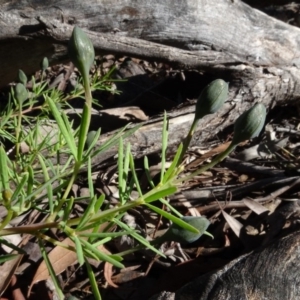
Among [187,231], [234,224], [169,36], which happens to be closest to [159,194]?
[187,231]

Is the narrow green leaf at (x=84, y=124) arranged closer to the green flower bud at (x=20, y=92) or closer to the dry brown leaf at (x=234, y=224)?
the green flower bud at (x=20, y=92)

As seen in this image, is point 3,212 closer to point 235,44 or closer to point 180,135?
point 180,135

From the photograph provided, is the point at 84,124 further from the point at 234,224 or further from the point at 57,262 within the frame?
the point at 234,224

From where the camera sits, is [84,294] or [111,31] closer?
[84,294]

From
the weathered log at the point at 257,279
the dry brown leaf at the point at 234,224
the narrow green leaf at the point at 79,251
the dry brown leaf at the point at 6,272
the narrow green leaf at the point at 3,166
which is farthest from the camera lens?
the dry brown leaf at the point at 234,224

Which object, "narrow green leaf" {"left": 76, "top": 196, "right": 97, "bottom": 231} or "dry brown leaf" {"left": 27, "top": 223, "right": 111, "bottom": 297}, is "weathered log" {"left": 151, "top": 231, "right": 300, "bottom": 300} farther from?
"narrow green leaf" {"left": 76, "top": 196, "right": 97, "bottom": 231}

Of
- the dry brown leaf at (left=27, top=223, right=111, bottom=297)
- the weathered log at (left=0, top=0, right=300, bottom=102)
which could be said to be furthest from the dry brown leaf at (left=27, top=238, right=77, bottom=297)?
the weathered log at (left=0, top=0, right=300, bottom=102)

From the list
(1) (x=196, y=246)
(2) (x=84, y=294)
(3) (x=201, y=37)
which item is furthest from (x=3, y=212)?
(3) (x=201, y=37)

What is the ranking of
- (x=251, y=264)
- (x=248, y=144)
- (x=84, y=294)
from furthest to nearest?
(x=248, y=144), (x=84, y=294), (x=251, y=264)

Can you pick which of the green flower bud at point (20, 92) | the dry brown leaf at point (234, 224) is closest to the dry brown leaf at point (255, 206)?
the dry brown leaf at point (234, 224)
